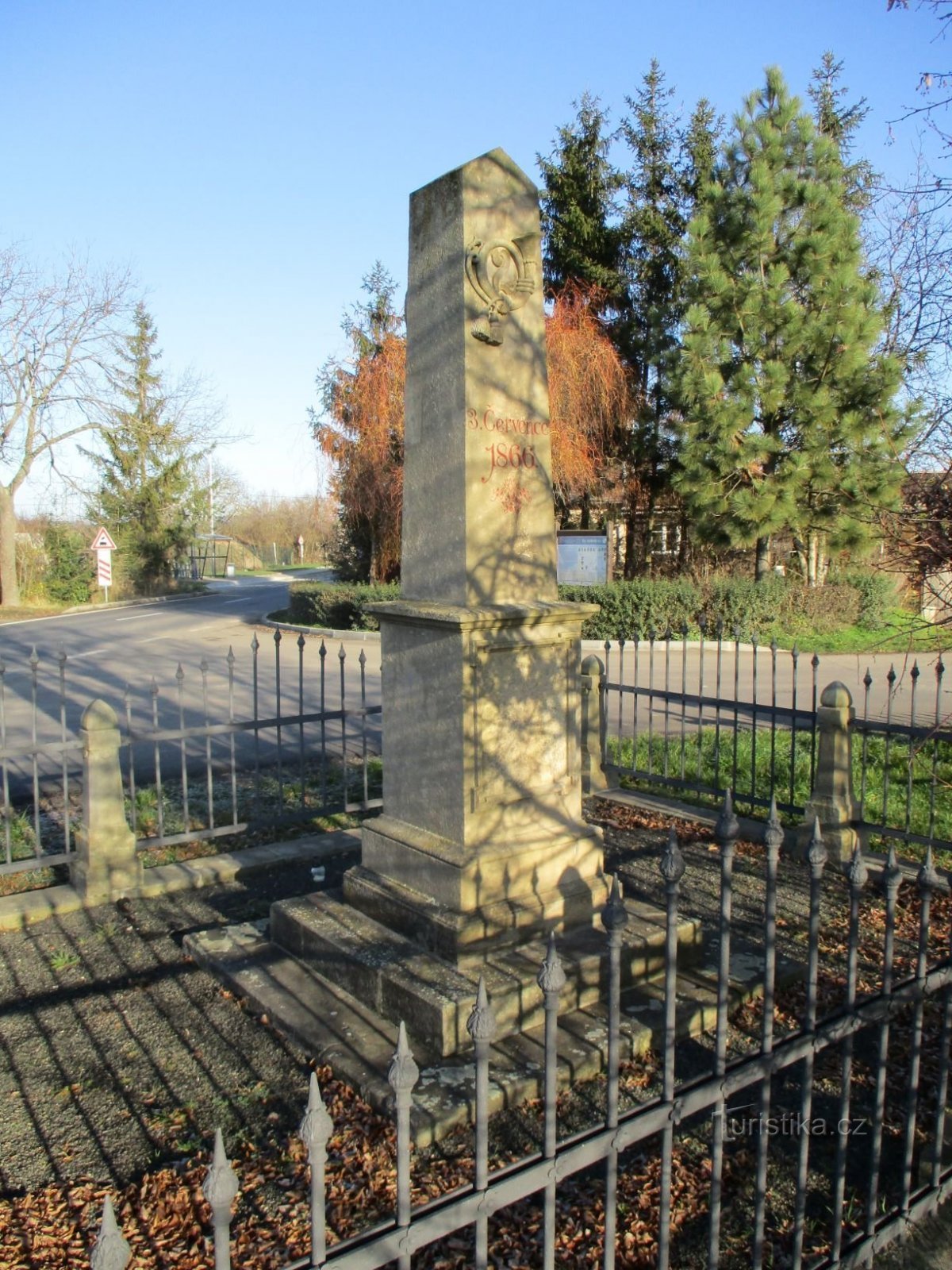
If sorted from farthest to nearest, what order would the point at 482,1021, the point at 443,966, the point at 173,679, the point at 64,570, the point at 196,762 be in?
the point at 64,570 < the point at 173,679 < the point at 196,762 < the point at 443,966 < the point at 482,1021

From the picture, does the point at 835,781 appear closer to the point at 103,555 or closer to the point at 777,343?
the point at 777,343

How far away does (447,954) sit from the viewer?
3.70 meters

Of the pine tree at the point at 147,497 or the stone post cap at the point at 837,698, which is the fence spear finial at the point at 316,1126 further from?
the pine tree at the point at 147,497

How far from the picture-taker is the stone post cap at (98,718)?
5.18 meters

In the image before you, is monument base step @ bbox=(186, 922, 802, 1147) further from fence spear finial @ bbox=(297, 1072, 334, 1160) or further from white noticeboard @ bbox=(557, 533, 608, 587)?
white noticeboard @ bbox=(557, 533, 608, 587)

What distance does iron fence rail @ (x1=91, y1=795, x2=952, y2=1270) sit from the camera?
1.61 metres

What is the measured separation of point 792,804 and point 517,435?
12.6ft

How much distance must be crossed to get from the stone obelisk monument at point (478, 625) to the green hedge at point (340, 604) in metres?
15.4

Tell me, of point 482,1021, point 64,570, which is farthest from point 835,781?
point 64,570

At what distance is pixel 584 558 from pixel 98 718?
592 inches

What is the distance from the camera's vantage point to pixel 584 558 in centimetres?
1944

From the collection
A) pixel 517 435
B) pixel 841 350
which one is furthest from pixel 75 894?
pixel 841 350

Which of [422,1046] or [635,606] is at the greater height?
[635,606]

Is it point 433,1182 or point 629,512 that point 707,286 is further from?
point 433,1182
